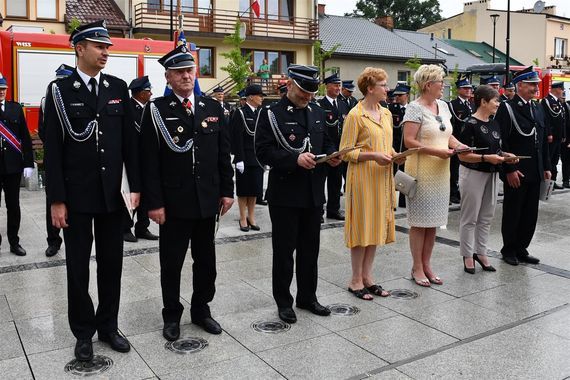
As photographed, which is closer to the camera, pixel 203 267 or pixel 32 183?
pixel 203 267

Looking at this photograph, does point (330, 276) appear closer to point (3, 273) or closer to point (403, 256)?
point (403, 256)

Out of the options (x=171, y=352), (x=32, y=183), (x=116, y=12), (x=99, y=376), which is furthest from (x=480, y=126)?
(x=116, y=12)

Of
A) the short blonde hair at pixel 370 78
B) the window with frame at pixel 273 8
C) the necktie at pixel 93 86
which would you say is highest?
the window with frame at pixel 273 8

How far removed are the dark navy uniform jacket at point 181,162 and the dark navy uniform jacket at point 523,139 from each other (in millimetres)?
3689

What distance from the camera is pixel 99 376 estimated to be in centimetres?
391

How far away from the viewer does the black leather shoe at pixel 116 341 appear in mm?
4285

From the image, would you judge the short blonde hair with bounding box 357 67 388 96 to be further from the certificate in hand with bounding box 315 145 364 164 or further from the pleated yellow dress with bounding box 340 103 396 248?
the certificate in hand with bounding box 315 145 364 164

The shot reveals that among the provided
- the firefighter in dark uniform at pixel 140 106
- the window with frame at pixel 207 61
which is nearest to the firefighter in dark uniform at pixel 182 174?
the firefighter in dark uniform at pixel 140 106

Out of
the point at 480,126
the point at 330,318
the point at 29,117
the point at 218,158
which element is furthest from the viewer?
the point at 29,117

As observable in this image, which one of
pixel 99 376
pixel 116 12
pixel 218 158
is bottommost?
pixel 99 376

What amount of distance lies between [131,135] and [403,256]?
158 inches

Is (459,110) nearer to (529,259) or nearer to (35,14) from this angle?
(529,259)

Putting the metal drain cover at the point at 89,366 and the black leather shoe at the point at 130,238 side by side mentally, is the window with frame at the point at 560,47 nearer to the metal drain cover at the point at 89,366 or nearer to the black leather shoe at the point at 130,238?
the black leather shoe at the point at 130,238

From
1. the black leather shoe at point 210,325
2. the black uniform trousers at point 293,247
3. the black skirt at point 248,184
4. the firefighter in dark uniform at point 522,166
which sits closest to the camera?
the black leather shoe at point 210,325
